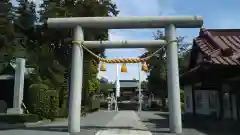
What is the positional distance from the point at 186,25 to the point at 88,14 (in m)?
14.8

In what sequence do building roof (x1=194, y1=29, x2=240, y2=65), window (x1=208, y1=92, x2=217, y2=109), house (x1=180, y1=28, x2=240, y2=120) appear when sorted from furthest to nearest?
window (x1=208, y1=92, x2=217, y2=109), house (x1=180, y1=28, x2=240, y2=120), building roof (x1=194, y1=29, x2=240, y2=65)

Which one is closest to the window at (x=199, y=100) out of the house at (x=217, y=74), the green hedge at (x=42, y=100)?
the house at (x=217, y=74)

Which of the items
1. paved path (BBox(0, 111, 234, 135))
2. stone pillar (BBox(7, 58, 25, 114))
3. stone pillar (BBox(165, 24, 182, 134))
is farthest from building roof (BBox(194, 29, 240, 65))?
stone pillar (BBox(7, 58, 25, 114))

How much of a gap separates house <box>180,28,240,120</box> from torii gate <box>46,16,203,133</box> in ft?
5.93

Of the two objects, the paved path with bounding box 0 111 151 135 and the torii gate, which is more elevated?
the torii gate

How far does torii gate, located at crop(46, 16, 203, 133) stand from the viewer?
1213cm

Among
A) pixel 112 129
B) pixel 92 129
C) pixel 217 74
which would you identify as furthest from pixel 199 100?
pixel 92 129

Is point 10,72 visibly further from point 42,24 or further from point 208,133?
point 208,133

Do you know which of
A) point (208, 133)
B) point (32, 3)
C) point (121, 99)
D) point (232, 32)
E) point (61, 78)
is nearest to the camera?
point (208, 133)

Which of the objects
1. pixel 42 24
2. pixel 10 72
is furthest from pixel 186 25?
pixel 10 72

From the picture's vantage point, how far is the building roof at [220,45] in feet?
42.6

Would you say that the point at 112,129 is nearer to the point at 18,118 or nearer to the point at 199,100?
the point at 18,118

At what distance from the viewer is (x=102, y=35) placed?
86.4 ft

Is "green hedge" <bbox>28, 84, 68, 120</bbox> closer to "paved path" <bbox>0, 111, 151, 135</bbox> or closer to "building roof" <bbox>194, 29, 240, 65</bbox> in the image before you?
"paved path" <bbox>0, 111, 151, 135</bbox>
